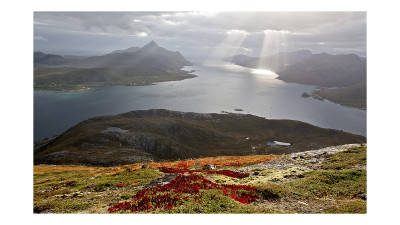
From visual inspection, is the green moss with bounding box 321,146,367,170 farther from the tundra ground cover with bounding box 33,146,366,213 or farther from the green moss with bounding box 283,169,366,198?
the green moss with bounding box 283,169,366,198

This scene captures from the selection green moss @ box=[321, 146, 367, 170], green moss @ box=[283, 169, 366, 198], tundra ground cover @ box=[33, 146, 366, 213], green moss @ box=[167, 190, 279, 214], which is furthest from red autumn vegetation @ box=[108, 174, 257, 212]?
green moss @ box=[321, 146, 367, 170]

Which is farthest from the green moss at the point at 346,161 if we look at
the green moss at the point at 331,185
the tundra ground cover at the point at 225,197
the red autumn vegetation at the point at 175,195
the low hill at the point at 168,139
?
the low hill at the point at 168,139

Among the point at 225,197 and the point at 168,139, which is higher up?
the point at 225,197

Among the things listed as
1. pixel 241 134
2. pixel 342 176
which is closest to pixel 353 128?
pixel 241 134

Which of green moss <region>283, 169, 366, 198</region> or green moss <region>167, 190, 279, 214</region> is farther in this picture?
green moss <region>283, 169, 366, 198</region>

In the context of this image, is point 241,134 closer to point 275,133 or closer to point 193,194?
point 275,133

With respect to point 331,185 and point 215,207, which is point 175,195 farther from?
point 331,185

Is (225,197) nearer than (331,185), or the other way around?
(225,197)

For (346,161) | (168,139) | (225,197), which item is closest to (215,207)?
(225,197)

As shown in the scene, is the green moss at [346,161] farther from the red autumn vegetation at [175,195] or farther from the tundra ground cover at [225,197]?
the red autumn vegetation at [175,195]
